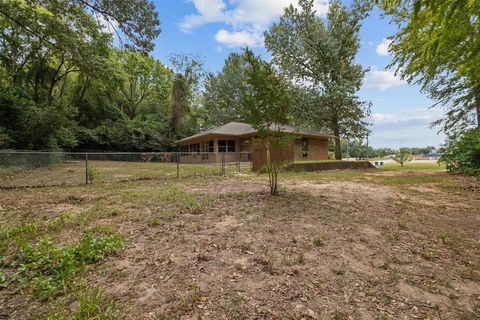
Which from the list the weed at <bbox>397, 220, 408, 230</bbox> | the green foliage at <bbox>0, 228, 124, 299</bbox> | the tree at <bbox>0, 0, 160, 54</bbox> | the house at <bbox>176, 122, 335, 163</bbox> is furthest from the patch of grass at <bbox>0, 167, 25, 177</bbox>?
the weed at <bbox>397, 220, 408, 230</bbox>

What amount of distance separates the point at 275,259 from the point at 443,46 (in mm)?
4891

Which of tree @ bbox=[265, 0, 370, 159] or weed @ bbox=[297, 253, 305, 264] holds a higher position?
tree @ bbox=[265, 0, 370, 159]

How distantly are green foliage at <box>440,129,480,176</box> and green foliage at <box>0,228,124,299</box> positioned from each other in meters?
12.6

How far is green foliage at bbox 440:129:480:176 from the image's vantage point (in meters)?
10.1

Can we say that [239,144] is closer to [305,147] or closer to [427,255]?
[305,147]

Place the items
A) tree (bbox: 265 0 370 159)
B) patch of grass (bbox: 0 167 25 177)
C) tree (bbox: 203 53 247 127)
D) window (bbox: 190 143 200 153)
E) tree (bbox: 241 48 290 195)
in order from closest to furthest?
tree (bbox: 241 48 290 195), patch of grass (bbox: 0 167 25 177), tree (bbox: 265 0 370 159), window (bbox: 190 143 200 153), tree (bbox: 203 53 247 127)

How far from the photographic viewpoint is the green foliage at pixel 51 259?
2275 millimetres

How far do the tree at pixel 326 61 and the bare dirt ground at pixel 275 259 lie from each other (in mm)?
15650

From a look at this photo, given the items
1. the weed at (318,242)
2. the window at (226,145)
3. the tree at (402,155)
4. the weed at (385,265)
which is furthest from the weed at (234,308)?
the tree at (402,155)

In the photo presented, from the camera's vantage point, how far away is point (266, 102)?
5742 mm

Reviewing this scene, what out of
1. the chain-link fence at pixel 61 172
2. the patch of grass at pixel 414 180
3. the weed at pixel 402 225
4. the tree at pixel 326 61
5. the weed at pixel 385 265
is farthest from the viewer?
the tree at pixel 326 61

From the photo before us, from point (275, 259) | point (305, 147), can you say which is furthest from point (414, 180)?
point (305, 147)

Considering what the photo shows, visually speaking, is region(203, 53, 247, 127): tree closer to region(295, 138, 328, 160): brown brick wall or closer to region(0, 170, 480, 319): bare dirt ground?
region(295, 138, 328, 160): brown brick wall

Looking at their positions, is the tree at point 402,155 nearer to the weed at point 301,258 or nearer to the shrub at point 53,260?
the weed at point 301,258
